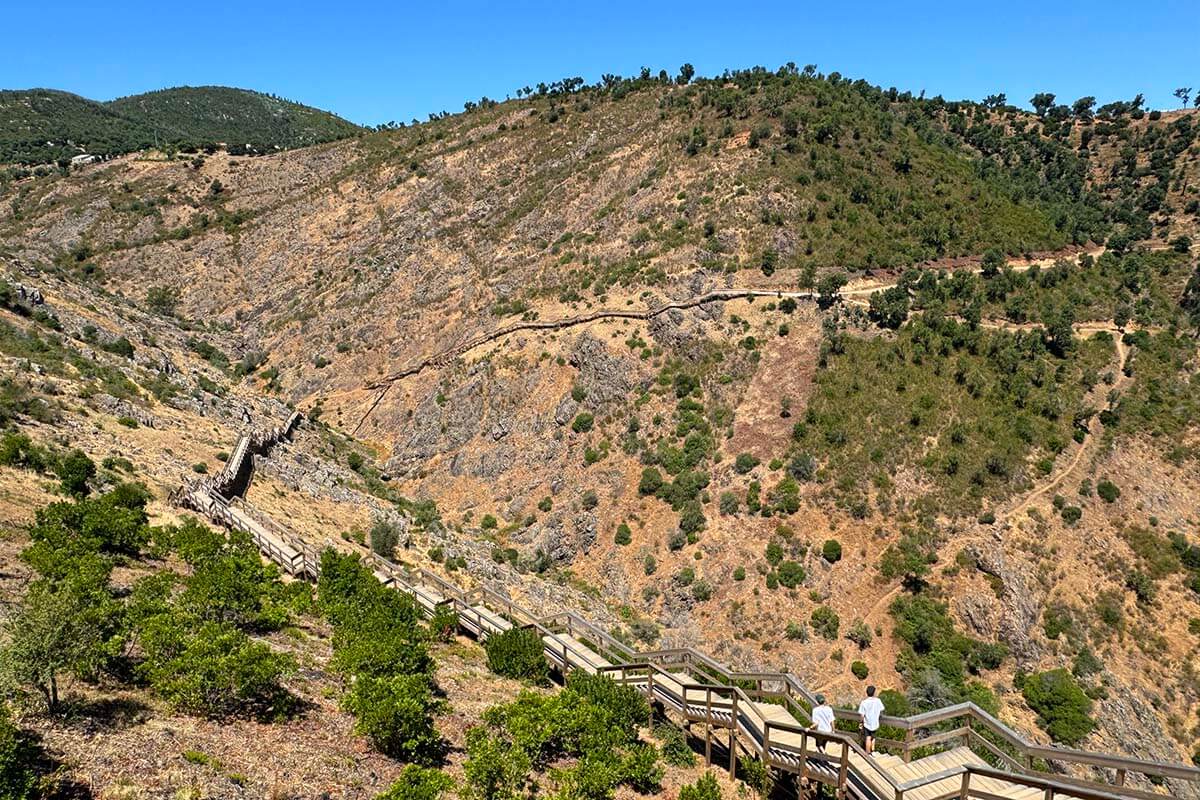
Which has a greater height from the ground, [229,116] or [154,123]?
[229,116]

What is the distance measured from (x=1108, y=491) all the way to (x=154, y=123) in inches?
7090

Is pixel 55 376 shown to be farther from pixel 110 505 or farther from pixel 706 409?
pixel 706 409

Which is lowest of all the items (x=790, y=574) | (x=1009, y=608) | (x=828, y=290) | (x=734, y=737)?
(x=734, y=737)

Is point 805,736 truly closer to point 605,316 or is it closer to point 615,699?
point 615,699

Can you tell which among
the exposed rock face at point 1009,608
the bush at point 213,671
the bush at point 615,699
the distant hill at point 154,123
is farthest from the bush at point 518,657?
the distant hill at point 154,123

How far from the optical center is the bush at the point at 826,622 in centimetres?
3484

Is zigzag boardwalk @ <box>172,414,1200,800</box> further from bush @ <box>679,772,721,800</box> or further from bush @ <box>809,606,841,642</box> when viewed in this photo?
bush @ <box>809,606,841,642</box>

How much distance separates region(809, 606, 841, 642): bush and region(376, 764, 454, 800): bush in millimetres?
28195

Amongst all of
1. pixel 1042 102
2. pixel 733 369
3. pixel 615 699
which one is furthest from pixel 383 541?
pixel 1042 102

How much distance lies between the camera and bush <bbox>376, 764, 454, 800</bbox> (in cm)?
1000

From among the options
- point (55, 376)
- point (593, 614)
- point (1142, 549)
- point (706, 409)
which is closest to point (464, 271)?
point (706, 409)

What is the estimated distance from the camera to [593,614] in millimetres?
35906

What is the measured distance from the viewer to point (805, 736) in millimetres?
12242

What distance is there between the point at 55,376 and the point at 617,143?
181 ft
